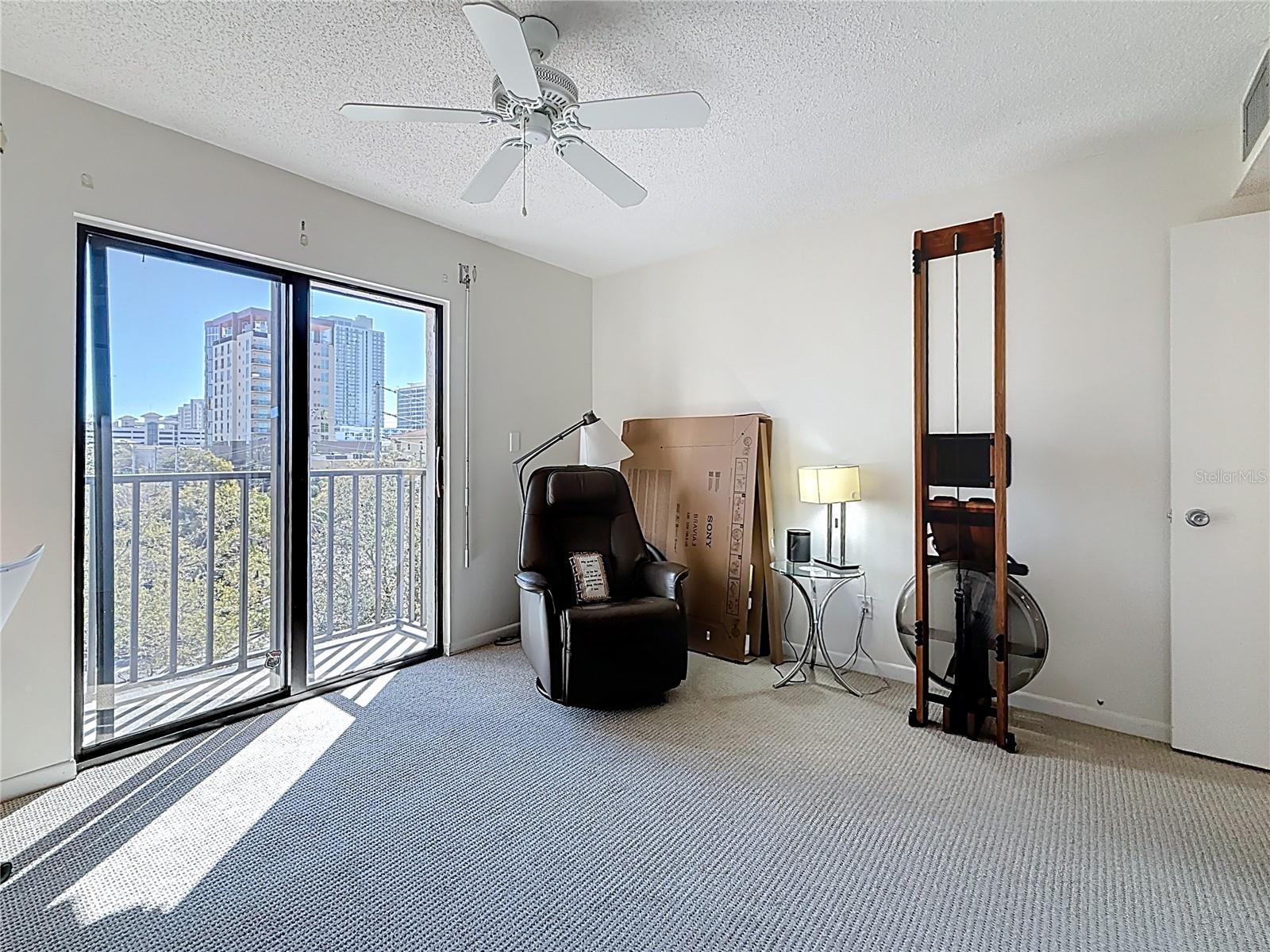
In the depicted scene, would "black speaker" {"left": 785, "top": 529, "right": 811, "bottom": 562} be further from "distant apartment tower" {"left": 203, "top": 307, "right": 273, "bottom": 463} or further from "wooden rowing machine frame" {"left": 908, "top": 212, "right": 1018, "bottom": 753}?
"distant apartment tower" {"left": 203, "top": 307, "right": 273, "bottom": 463}

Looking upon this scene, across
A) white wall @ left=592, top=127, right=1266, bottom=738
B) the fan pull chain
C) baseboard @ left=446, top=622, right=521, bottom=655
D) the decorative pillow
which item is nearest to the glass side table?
white wall @ left=592, top=127, right=1266, bottom=738

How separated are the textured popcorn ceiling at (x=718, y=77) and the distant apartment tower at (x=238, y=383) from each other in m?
0.79

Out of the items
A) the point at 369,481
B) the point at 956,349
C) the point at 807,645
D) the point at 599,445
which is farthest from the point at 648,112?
the point at 807,645

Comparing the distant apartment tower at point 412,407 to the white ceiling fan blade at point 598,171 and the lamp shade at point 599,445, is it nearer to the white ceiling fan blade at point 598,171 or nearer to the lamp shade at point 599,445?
the lamp shade at point 599,445

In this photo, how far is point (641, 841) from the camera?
2.03 metres

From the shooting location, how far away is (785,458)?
3.89 meters

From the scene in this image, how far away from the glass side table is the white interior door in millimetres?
1318

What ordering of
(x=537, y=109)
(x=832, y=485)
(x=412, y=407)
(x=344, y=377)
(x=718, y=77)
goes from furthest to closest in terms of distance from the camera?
(x=412, y=407)
(x=344, y=377)
(x=832, y=485)
(x=718, y=77)
(x=537, y=109)

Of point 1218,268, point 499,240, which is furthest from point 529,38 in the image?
point 1218,268

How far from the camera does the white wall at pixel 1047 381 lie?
274cm

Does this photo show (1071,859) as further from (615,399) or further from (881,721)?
(615,399)

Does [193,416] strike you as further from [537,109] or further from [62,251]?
[537,109]

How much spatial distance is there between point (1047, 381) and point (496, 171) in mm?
2596

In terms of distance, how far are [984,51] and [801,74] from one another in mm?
593
